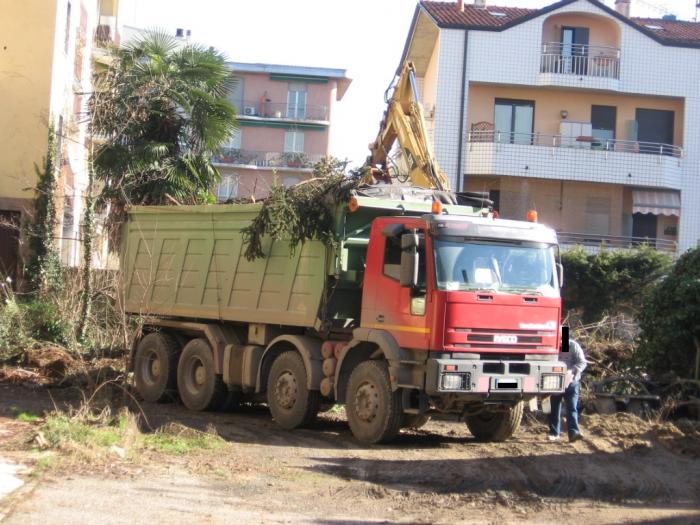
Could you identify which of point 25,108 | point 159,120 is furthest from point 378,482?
point 25,108

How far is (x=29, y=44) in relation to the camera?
77.6 ft

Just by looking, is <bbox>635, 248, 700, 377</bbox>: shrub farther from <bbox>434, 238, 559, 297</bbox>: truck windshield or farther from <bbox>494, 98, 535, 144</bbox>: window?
<bbox>494, 98, 535, 144</bbox>: window

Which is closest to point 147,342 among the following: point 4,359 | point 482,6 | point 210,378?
point 210,378

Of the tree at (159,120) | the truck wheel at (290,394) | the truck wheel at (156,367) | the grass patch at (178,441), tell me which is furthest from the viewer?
the tree at (159,120)

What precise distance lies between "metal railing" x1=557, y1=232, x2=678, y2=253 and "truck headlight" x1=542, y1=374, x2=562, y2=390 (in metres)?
19.9

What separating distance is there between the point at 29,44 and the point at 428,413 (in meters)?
16.9

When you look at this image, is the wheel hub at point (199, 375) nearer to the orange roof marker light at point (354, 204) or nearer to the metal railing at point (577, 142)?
the orange roof marker light at point (354, 204)

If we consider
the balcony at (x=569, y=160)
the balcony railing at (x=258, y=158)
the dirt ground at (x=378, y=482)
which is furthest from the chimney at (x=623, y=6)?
the dirt ground at (x=378, y=482)

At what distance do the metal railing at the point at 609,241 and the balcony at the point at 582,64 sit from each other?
5266 mm

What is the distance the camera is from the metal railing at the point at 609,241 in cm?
3098

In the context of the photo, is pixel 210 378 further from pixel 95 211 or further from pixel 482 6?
pixel 482 6

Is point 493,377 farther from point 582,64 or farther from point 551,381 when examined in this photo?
point 582,64

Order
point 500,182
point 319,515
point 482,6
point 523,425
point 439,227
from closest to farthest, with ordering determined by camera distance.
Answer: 1. point 319,515
2. point 439,227
3. point 523,425
4. point 500,182
5. point 482,6

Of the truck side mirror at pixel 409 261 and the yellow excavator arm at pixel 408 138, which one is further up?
the yellow excavator arm at pixel 408 138
